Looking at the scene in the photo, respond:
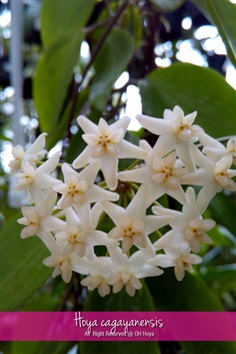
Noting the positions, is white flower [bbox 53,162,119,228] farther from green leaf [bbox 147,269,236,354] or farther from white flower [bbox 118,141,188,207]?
green leaf [bbox 147,269,236,354]

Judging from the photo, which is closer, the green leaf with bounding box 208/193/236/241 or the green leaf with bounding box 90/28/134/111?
the green leaf with bounding box 208/193/236/241

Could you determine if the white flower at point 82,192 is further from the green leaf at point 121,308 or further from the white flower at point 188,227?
the green leaf at point 121,308

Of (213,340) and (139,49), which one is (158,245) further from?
(139,49)

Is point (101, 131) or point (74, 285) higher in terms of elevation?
point (101, 131)

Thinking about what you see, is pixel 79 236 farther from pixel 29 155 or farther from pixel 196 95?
pixel 196 95

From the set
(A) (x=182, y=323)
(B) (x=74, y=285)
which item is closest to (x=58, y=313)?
(B) (x=74, y=285)

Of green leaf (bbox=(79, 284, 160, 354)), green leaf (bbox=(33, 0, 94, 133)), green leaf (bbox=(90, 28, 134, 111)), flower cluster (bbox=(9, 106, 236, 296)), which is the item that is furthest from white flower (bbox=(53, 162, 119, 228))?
green leaf (bbox=(33, 0, 94, 133))
